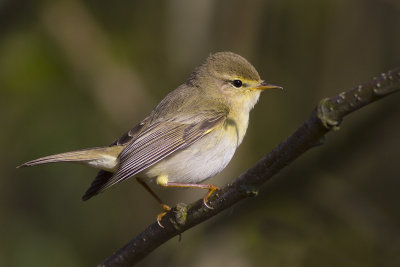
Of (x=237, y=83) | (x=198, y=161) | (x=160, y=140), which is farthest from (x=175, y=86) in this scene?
(x=198, y=161)

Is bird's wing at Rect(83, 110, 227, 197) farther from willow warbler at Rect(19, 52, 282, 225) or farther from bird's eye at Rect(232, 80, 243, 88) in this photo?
bird's eye at Rect(232, 80, 243, 88)

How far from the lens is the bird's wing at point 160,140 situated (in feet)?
14.1

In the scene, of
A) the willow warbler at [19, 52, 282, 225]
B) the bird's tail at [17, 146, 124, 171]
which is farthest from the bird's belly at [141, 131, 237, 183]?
the bird's tail at [17, 146, 124, 171]

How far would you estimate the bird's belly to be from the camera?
174 inches

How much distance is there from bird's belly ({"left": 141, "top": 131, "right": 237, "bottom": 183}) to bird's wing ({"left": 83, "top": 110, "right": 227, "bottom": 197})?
73mm

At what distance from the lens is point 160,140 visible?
4.63m

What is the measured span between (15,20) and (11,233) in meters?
2.59

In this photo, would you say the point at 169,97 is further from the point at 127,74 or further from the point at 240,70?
the point at 127,74

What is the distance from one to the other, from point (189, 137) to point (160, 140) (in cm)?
25

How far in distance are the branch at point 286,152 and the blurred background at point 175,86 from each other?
2625mm

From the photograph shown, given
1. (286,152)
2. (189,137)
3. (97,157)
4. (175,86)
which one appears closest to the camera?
(286,152)

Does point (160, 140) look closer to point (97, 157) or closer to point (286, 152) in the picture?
point (97, 157)

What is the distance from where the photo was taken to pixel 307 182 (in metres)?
5.91

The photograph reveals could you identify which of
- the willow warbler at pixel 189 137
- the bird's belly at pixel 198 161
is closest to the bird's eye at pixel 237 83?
the willow warbler at pixel 189 137
